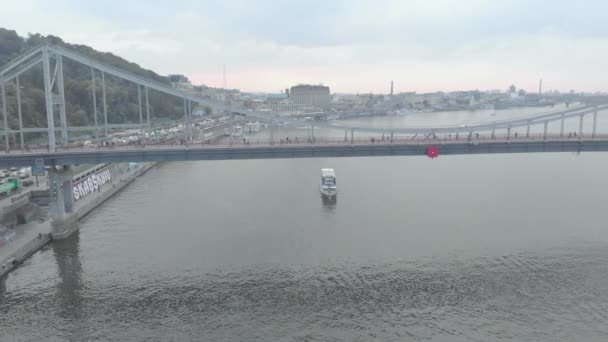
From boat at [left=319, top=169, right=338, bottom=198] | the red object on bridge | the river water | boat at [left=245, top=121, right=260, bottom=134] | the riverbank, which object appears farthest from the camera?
boat at [left=245, top=121, right=260, bottom=134]

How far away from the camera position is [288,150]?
24797mm

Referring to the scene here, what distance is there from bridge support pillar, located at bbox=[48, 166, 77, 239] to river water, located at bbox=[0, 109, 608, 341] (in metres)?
1.11

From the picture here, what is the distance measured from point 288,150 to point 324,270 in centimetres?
652

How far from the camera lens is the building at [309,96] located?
173875 mm

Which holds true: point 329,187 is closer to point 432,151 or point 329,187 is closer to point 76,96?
point 432,151

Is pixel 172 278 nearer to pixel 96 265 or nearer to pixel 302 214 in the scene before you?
pixel 96 265

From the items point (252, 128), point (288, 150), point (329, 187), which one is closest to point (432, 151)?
point (288, 150)

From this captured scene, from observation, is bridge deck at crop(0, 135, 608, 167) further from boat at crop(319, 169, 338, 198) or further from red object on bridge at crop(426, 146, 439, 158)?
boat at crop(319, 169, 338, 198)

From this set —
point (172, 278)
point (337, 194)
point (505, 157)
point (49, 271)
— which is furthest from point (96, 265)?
point (505, 157)

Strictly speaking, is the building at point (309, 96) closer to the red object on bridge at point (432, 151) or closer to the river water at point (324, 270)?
the river water at point (324, 270)

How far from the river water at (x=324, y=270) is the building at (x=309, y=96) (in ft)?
460

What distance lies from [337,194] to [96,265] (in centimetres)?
1796

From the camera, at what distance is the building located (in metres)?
174

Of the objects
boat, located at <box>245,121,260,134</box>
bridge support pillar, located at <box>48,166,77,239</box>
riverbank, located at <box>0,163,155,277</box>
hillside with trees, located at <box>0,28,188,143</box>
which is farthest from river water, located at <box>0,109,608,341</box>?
boat, located at <box>245,121,260,134</box>
